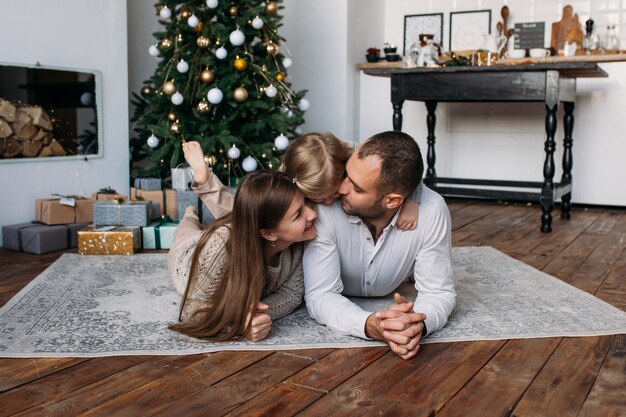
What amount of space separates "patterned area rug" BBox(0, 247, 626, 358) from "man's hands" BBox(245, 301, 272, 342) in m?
Answer: 0.03

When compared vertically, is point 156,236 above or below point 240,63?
below

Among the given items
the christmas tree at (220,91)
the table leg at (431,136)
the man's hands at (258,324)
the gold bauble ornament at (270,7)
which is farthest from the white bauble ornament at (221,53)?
the man's hands at (258,324)

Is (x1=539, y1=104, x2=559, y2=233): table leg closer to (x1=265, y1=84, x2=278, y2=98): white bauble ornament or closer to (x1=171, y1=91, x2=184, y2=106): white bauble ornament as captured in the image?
(x1=265, y1=84, x2=278, y2=98): white bauble ornament

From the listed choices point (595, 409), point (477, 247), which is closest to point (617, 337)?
point (595, 409)

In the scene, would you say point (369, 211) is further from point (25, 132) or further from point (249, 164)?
point (25, 132)

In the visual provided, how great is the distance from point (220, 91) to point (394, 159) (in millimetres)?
2163

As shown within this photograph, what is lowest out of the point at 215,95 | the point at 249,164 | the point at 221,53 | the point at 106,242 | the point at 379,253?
the point at 106,242

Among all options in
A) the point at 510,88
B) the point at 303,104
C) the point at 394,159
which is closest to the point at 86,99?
the point at 303,104

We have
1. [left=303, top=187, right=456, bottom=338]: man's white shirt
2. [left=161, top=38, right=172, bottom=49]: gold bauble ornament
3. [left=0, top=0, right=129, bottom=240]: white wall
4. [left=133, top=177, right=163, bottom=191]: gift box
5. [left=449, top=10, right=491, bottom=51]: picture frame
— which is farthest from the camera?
[left=449, top=10, right=491, bottom=51]: picture frame

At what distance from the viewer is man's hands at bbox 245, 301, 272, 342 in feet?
6.21

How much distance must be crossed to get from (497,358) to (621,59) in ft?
10.9

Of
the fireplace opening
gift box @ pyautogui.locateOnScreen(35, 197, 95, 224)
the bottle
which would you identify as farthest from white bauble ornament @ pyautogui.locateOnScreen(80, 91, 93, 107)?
the bottle

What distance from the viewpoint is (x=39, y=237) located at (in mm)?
3203

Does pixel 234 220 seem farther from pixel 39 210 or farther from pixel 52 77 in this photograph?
pixel 52 77
